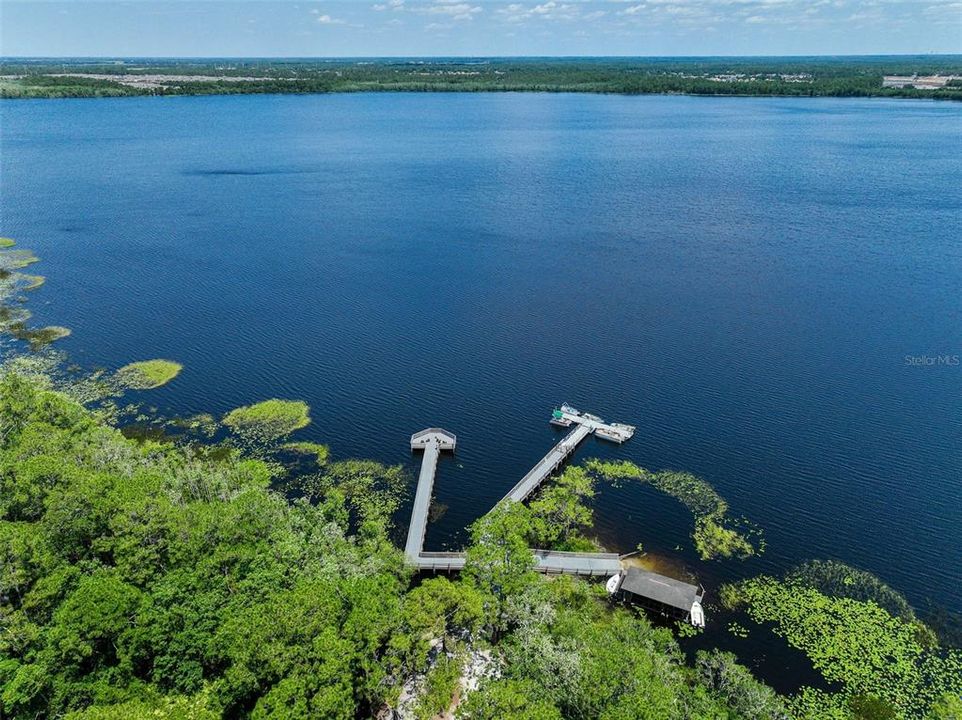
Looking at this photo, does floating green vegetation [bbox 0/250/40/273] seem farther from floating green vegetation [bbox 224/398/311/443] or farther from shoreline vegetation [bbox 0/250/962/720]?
floating green vegetation [bbox 224/398/311/443]

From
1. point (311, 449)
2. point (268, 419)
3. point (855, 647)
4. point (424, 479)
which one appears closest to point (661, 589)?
point (855, 647)

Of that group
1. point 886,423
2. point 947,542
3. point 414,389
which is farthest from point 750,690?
point 414,389

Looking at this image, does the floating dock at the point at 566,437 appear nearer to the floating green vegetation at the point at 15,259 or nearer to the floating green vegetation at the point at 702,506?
the floating green vegetation at the point at 702,506

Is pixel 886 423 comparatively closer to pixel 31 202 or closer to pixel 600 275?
pixel 600 275

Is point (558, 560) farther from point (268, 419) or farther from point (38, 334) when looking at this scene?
point (38, 334)

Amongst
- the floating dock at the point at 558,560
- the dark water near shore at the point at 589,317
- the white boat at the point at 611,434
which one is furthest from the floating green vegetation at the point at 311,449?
the white boat at the point at 611,434

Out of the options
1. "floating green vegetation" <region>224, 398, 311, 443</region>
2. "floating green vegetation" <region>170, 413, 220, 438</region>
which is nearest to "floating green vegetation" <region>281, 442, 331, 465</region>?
"floating green vegetation" <region>224, 398, 311, 443</region>
